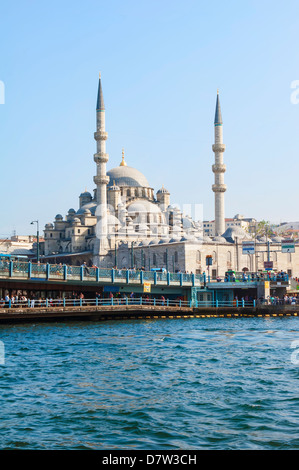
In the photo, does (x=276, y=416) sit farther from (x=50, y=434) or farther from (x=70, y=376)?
(x=70, y=376)

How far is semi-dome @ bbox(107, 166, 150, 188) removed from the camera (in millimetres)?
83875

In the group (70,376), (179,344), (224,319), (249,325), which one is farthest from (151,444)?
(224,319)

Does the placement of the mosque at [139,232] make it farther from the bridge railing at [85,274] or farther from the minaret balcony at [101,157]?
the bridge railing at [85,274]

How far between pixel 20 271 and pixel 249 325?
1160cm

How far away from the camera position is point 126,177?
8475 cm

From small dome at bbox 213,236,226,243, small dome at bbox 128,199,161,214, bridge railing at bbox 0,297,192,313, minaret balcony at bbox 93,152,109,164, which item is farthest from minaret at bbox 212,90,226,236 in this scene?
bridge railing at bbox 0,297,192,313

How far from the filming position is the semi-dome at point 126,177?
83.9 meters

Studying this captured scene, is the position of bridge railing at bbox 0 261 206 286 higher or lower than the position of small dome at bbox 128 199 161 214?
lower

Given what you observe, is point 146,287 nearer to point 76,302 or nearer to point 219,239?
point 76,302

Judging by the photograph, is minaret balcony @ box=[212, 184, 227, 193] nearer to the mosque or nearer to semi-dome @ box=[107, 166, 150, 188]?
the mosque

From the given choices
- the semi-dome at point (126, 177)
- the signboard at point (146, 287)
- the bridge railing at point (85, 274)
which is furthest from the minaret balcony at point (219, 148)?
the signboard at point (146, 287)

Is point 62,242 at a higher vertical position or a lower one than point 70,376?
higher

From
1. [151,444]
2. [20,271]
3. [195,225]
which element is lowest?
[151,444]
